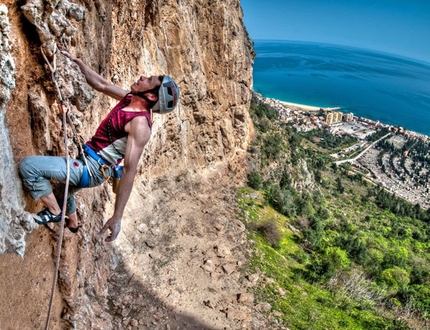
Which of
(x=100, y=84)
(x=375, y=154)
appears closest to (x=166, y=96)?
(x=100, y=84)

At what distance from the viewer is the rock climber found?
355cm

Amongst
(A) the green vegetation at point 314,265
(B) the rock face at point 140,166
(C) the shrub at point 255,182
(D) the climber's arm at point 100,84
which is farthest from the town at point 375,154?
(D) the climber's arm at point 100,84

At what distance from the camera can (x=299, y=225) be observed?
22.2 metres

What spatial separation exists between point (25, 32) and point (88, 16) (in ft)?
10.6

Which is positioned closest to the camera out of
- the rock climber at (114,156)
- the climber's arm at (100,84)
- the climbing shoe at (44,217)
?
the rock climber at (114,156)

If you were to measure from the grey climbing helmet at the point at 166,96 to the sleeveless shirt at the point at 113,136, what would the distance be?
16 centimetres

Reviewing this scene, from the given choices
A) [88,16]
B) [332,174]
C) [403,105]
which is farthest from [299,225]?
[403,105]

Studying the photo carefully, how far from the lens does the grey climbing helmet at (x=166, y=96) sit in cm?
370

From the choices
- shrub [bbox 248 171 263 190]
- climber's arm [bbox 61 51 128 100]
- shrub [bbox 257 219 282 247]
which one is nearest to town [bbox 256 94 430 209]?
shrub [bbox 248 171 263 190]

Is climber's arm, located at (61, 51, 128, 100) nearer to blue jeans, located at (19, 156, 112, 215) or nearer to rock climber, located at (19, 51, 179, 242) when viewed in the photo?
rock climber, located at (19, 51, 179, 242)

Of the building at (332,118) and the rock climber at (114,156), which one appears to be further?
A: the building at (332,118)

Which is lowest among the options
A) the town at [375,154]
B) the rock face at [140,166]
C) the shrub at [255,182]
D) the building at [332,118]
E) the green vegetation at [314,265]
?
the town at [375,154]

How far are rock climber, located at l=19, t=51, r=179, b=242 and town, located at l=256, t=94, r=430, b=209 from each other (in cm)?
8675

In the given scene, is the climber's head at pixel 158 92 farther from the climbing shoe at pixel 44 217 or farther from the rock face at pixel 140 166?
the climbing shoe at pixel 44 217
